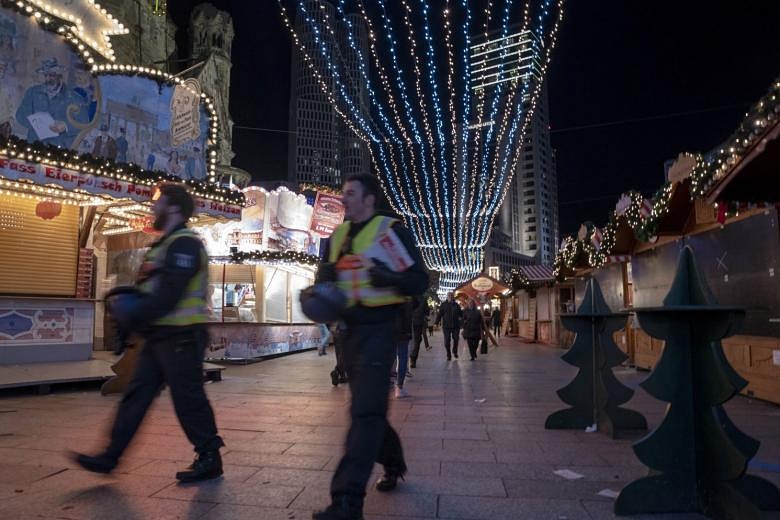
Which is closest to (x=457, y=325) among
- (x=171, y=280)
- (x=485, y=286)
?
(x=171, y=280)

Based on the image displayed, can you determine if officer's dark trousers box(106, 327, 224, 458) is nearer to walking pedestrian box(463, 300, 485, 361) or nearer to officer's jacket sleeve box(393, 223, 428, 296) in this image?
officer's jacket sleeve box(393, 223, 428, 296)

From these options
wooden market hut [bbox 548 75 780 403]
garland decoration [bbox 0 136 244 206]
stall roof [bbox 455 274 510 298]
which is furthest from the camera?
stall roof [bbox 455 274 510 298]

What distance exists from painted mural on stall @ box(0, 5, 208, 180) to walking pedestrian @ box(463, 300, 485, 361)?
777 centimetres

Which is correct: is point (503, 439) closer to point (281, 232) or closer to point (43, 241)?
point (43, 241)

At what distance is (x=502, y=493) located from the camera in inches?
136

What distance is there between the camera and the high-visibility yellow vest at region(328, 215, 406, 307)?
2.85m

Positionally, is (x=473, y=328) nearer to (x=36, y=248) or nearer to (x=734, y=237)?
(x=734, y=237)

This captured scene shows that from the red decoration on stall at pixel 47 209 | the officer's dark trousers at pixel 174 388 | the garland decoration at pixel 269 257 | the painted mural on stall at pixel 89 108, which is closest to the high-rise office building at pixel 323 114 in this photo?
the garland decoration at pixel 269 257

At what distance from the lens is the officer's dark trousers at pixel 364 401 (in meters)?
2.69

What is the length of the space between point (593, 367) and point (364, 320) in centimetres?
344

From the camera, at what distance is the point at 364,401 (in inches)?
110

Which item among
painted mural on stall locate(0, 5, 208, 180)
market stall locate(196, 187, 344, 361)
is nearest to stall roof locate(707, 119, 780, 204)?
painted mural on stall locate(0, 5, 208, 180)

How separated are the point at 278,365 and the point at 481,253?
259 ft

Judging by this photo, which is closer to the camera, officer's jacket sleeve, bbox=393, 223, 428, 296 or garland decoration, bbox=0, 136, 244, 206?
officer's jacket sleeve, bbox=393, 223, 428, 296
